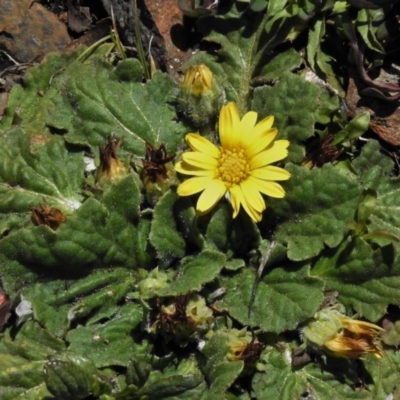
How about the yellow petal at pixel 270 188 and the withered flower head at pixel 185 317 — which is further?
the yellow petal at pixel 270 188

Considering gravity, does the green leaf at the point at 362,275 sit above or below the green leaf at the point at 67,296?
below

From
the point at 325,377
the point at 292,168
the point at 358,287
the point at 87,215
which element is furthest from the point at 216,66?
the point at 325,377

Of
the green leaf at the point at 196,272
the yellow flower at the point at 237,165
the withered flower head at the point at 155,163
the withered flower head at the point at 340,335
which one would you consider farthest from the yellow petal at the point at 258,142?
the withered flower head at the point at 340,335

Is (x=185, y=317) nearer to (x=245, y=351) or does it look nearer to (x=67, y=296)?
(x=245, y=351)

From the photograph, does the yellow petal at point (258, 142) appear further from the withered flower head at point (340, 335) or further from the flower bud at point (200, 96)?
the withered flower head at point (340, 335)

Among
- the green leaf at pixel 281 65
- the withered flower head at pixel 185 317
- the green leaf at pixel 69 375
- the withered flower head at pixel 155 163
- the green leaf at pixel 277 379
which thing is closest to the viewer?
the green leaf at pixel 69 375

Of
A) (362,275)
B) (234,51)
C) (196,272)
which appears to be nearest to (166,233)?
(196,272)
